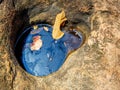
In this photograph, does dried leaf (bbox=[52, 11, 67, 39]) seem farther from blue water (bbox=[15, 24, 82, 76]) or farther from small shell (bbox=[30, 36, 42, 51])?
small shell (bbox=[30, 36, 42, 51])

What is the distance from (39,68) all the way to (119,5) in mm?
1073

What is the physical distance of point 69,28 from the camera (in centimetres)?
342

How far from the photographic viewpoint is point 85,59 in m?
2.68

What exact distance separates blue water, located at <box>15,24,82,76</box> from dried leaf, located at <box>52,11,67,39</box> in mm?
49

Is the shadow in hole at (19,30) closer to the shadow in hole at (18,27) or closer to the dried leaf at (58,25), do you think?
the shadow in hole at (18,27)

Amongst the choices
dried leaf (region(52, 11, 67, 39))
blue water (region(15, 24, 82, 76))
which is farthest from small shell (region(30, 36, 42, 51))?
dried leaf (region(52, 11, 67, 39))

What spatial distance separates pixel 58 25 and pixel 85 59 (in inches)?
30.7

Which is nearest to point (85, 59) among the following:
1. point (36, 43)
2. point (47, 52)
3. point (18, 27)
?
point (47, 52)

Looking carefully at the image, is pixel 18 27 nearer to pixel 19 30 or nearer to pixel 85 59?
pixel 19 30

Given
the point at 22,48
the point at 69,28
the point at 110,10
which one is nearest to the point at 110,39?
the point at 110,10

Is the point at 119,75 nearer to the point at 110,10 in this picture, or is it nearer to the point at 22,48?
the point at 110,10

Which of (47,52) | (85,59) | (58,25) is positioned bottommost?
(47,52)

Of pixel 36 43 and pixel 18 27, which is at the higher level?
pixel 18 27

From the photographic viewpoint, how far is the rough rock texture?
2592mm
